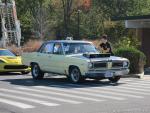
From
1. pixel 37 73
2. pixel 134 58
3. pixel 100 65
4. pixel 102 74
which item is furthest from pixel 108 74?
pixel 134 58

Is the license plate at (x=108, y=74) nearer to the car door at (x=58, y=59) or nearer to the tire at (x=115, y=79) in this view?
the tire at (x=115, y=79)

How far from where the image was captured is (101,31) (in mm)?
57875

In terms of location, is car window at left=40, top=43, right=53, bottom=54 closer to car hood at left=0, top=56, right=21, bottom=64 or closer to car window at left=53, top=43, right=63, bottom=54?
car window at left=53, top=43, right=63, bottom=54

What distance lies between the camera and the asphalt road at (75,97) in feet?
38.5

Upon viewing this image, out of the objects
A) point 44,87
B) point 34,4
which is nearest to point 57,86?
point 44,87

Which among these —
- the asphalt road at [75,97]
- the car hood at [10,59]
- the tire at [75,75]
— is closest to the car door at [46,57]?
the tire at [75,75]

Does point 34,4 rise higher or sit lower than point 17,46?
higher

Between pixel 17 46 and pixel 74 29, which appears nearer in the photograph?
pixel 17 46

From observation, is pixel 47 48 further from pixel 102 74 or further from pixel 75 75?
pixel 102 74

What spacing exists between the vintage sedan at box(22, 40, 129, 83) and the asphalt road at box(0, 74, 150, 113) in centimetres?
41

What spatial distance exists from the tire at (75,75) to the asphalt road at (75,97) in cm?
26

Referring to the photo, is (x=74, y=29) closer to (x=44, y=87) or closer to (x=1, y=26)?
(x=1, y=26)

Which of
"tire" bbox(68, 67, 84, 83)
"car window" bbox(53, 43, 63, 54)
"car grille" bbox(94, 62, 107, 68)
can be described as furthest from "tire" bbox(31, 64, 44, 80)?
"car grille" bbox(94, 62, 107, 68)

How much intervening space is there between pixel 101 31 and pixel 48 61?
126 feet
